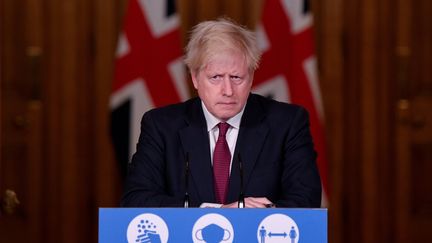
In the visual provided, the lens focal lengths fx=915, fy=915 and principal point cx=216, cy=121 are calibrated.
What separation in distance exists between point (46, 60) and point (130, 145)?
61 cm

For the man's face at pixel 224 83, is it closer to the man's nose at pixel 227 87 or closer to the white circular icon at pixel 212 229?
the man's nose at pixel 227 87

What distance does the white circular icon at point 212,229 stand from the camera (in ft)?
7.61

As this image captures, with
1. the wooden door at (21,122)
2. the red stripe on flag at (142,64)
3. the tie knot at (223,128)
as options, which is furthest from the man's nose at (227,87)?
the wooden door at (21,122)

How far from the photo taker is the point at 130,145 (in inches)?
183

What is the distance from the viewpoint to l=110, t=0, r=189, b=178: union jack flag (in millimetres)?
4641

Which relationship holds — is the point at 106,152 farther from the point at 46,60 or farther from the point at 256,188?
the point at 256,188

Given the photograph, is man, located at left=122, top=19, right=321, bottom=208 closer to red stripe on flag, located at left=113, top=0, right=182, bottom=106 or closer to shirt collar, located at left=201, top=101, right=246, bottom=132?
shirt collar, located at left=201, top=101, right=246, bottom=132

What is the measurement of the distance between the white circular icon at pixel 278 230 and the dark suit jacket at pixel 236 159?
0.51m

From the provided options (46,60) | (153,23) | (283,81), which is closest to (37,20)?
(46,60)

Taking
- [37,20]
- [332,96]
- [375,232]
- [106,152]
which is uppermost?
[37,20]

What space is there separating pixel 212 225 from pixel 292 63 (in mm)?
2487

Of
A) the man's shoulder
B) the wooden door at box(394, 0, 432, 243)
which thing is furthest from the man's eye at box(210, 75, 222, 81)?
the wooden door at box(394, 0, 432, 243)

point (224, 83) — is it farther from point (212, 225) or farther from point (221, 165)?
point (212, 225)

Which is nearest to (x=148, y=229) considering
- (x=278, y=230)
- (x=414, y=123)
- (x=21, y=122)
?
(x=278, y=230)
